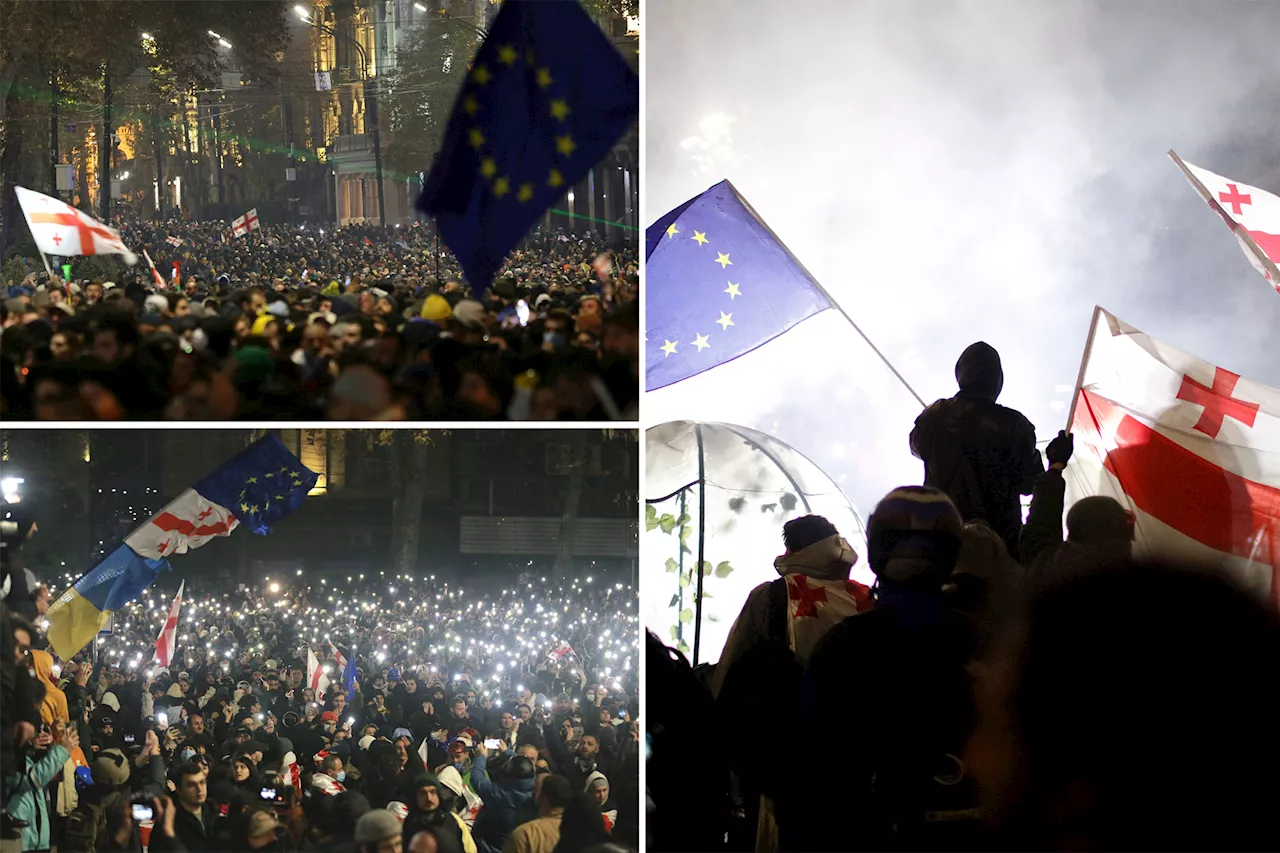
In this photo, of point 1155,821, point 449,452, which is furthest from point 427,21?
point 1155,821

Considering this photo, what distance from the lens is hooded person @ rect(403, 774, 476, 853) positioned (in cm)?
249

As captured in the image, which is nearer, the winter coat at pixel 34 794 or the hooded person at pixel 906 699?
the hooded person at pixel 906 699

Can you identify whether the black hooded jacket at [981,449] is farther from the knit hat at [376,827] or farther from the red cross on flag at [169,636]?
the red cross on flag at [169,636]

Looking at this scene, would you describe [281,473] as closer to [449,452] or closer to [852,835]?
[449,452]

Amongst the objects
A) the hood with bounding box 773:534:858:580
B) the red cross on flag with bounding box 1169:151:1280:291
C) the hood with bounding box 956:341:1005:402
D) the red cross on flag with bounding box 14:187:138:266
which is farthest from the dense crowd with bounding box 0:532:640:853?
the red cross on flag with bounding box 1169:151:1280:291

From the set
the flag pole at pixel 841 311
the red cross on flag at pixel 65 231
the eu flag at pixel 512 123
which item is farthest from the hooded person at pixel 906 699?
the red cross on flag at pixel 65 231

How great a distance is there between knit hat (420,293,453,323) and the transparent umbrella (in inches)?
23.8

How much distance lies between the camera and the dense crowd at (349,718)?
8.05ft

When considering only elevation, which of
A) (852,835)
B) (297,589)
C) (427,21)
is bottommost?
(852,835)

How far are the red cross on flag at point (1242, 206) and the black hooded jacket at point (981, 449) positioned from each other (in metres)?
0.59

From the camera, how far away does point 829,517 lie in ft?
8.09

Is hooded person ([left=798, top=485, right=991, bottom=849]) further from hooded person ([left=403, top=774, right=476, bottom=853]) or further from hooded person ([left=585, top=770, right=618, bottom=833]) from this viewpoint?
hooded person ([left=403, top=774, right=476, bottom=853])

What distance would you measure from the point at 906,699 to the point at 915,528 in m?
0.37

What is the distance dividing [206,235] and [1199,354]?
7.17ft
